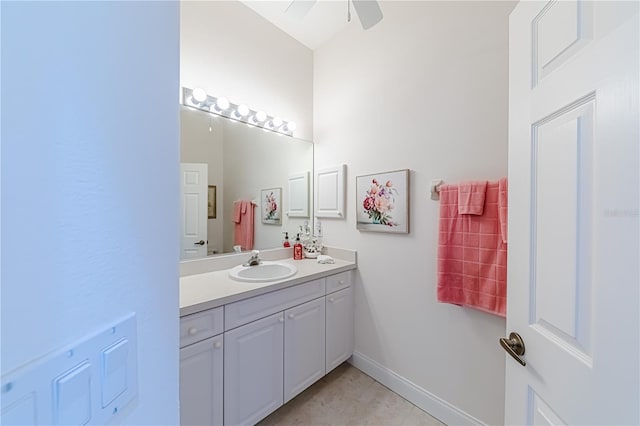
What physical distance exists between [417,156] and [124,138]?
158cm

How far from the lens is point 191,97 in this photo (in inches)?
64.6

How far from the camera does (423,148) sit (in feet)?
5.21

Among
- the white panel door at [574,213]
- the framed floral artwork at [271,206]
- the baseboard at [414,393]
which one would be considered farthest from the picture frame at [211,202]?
the white panel door at [574,213]

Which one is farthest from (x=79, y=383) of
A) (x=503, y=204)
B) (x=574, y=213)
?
(x=503, y=204)

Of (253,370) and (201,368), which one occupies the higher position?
(201,368)

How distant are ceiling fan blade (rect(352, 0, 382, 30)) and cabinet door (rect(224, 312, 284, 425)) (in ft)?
5.54

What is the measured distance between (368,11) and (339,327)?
6.45 feet

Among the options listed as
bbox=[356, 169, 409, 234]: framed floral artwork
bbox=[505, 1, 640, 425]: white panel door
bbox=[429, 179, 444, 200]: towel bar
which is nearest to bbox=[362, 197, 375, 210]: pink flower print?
bbox=[356, 169, 409, 234]: framed floral artwork

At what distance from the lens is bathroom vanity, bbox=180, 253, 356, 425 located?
116 centimetres

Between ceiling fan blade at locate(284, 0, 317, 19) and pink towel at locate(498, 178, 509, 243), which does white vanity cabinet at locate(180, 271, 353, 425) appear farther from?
ceiling fan blade at locate(284, 0, 317, 19)

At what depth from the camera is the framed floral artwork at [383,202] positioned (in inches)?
65.1

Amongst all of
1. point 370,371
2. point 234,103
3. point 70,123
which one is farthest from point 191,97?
point 370,371

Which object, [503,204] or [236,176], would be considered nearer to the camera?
[503,204]

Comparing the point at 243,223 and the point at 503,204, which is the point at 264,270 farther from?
the point at 503,204
